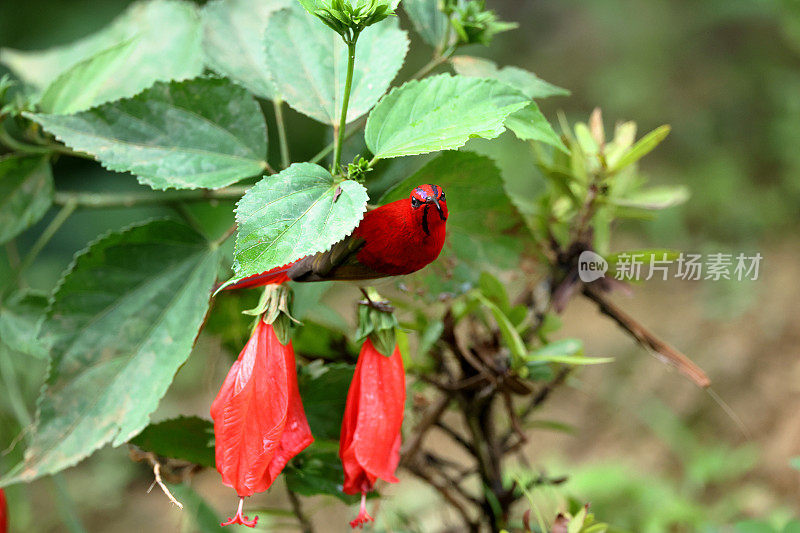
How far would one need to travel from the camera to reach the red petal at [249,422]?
0.36 m

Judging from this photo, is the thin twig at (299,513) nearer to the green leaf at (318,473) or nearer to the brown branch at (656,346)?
the green leaf at (318,473)

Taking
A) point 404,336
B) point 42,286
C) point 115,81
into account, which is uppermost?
point 115,81

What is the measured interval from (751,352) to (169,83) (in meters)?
1.33

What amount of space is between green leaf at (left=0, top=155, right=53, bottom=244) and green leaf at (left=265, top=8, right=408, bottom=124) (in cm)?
22

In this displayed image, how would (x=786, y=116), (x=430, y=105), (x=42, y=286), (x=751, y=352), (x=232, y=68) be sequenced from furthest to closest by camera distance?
(x=786, y=116), (x=42, y=286), (x=751, y=352), (x=232, y=68), (x=430, y=105)

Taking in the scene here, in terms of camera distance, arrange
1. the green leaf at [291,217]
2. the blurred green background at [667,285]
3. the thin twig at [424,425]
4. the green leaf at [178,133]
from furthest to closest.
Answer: the blurred green background at [667,285], the thin twig at [424,425], the green leaf at [178,133], the green leaf at [291,217]

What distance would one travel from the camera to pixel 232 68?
1.70ft

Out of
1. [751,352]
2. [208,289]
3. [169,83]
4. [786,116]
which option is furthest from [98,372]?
[786,116]

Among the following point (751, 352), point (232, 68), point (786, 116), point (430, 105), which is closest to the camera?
point (430, 105)

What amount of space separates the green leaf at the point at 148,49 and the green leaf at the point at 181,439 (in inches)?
10.2

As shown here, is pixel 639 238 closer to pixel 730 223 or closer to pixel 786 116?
pixel 730 223

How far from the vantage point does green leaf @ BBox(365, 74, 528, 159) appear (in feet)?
1.19

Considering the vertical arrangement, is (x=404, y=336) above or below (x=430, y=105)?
below

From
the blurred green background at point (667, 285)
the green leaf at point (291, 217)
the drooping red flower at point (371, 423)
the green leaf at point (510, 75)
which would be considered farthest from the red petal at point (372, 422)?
the blurred green background at point (667, 285)
